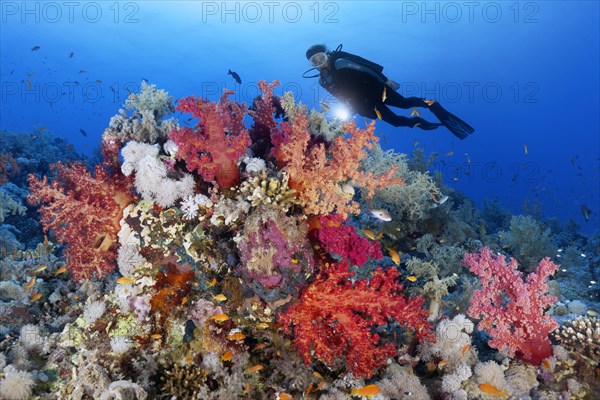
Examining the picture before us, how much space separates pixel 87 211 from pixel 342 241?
11.2ft

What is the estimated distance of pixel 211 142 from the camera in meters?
4.37

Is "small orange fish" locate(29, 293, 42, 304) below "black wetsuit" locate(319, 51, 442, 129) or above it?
below

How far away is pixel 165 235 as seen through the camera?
4.54m

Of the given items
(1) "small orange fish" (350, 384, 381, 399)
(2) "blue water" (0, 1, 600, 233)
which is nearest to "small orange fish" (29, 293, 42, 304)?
(1) "small orange fish" (350, 384, 381, 399)

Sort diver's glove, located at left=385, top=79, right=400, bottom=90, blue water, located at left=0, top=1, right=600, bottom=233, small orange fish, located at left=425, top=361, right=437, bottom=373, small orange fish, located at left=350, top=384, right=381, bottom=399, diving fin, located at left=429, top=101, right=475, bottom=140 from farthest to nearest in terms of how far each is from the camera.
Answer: blue water, located at left=0, top=1, right=600, bottom=233 < diving fin, located at left=429, top=101, right=475, bottom=140 < diver's glove, located at left=385, top=79, right=400, bottom=90 < small orange fish, located at left=425, top=361, right=437, bottom=373 < small orange fish, located at left=350, top=384, right=381, bottom=399

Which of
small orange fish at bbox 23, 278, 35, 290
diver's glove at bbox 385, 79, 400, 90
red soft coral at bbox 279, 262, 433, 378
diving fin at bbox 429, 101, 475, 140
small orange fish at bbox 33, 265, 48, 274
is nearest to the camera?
red soft coral at bbox 279, 262, 433, 378

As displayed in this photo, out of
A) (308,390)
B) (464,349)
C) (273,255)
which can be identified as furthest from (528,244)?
(273,255)

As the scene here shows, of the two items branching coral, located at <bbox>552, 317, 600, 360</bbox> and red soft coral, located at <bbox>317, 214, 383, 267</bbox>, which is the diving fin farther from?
red soft coral, located at <bbox>317, 214, 383, 267</bbox>

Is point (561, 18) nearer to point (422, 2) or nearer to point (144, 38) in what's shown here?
point (422, 2)

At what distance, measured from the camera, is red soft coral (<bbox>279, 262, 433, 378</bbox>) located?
383 cm

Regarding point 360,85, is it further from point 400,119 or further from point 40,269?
point 40,269

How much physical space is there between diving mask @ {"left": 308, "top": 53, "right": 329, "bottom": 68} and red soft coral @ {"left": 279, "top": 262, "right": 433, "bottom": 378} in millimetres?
5743

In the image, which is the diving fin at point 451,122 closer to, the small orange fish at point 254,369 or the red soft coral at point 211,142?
the red soft coral at point 211,142

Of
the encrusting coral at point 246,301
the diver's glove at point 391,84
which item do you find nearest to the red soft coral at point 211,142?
the encrusting coral at point 246,301
